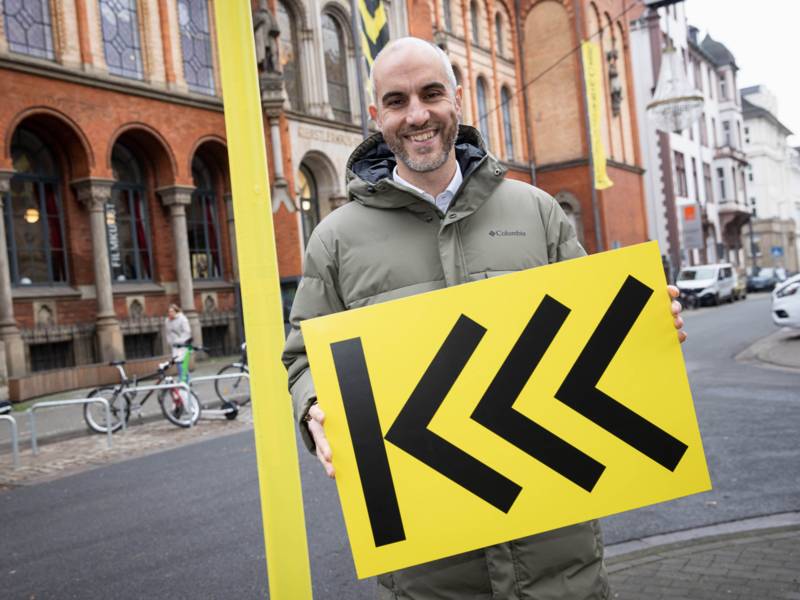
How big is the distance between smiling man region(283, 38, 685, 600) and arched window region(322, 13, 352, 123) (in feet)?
80.6

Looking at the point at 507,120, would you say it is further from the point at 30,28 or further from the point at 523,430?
the point at 523,430

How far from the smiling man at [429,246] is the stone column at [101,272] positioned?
691 inches

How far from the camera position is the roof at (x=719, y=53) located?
6347cm

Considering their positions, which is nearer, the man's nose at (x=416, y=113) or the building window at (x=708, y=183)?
the man's nose at (x=416, y=113)

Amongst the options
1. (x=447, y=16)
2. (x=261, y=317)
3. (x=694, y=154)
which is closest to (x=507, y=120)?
(x=447, y=16)

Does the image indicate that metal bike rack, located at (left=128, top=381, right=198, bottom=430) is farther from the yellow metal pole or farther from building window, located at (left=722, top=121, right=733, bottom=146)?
building window, located at (left=722, top=121, right=733, bottom=146)

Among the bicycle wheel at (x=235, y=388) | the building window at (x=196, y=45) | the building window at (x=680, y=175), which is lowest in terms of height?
the bicycle wheel at (x=235, y=388)

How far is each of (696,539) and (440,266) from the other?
3091 mm

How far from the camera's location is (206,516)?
5.86m

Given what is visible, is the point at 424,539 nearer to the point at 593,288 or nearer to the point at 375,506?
the point at 375,506

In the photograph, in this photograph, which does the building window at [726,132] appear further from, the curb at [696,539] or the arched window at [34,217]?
the curb at [696,539]

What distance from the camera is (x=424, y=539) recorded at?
198 cm

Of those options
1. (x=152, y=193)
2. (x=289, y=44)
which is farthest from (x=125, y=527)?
(x=289, y=44)

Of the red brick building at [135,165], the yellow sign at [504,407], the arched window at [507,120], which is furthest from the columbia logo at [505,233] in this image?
the arched window at [507,120]
